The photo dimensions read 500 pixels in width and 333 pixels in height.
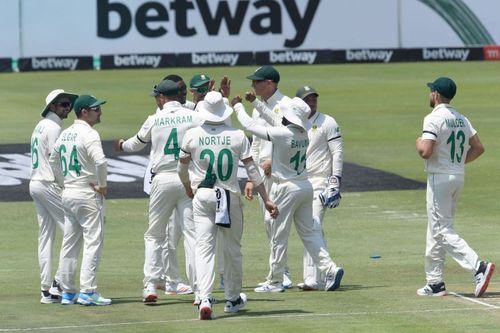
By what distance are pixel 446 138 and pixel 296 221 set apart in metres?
1.89

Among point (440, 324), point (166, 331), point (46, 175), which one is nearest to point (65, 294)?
point (46, 175)

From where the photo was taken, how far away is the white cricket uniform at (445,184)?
1344 cm

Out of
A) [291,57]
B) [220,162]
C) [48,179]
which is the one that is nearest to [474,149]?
[220,162]

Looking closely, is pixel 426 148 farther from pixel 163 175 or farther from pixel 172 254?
pixel 172 254

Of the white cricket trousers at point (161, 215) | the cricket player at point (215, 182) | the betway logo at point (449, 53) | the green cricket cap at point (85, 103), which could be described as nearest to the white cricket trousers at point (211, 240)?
the cricket player at point (215, 182)

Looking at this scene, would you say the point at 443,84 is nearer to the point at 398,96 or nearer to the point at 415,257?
the point at 415,257

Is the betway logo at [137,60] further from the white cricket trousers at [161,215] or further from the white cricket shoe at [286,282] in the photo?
the white cricket trousers at [161,215]

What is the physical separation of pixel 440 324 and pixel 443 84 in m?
2.83

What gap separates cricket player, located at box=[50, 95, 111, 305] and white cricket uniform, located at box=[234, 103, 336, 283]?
61.9 inches

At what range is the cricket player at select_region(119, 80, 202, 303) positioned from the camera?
13.7 m

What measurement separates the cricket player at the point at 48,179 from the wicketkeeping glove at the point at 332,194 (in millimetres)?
3011

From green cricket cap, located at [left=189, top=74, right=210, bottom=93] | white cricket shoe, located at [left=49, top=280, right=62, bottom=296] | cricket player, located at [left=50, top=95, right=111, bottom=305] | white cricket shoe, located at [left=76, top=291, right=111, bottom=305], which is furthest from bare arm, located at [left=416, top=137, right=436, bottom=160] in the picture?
white cricket shoe, located at [left=49, top=280, right=62, bottom=296]

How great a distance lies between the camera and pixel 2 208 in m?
21.9

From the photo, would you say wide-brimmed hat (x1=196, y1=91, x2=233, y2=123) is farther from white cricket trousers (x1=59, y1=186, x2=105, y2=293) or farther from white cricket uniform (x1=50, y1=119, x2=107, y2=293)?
white cricket trousers (x1=59, y1=186, x2=105, y2=293)
